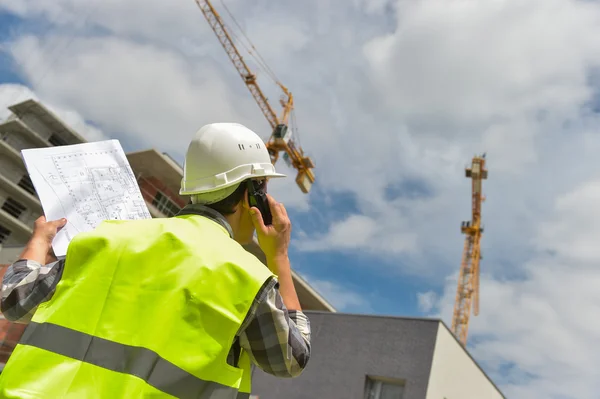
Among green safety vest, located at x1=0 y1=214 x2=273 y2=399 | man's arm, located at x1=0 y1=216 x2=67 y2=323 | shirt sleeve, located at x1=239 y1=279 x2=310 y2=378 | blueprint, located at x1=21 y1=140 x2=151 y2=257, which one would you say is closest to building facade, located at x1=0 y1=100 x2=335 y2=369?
blueprint, located at x1=21 y1=140 x2=151 y2=257

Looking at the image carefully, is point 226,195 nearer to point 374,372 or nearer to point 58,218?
point 58,218

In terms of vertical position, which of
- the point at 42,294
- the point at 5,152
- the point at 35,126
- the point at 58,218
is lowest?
the point at 42,294

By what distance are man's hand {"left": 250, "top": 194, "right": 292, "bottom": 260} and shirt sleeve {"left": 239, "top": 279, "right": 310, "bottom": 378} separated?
0.30 m

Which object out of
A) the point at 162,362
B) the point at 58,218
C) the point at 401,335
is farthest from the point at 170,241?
the point at 401,335

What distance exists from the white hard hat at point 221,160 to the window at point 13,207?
1903 inches

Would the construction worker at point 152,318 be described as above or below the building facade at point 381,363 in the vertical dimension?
below

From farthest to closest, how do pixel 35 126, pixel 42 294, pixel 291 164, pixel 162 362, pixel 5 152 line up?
pixel 291 164
pixel 35 126
pixel 5 152
pixel 42 294
pixel 162 362

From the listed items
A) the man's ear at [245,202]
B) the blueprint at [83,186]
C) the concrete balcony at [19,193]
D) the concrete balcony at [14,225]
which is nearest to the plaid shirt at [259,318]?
the blueprint at [83,186]

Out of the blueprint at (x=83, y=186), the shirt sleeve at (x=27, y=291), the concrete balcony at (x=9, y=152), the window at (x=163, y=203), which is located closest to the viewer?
the shirt sleeve at (x=27, y=291)

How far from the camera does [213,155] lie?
1964 millimetres

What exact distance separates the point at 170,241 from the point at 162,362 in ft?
1.10

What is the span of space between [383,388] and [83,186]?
13.6m

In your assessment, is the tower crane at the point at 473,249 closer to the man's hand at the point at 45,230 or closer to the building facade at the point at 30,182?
the building facade at the point at 30,182

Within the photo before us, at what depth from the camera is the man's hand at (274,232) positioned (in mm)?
1866
